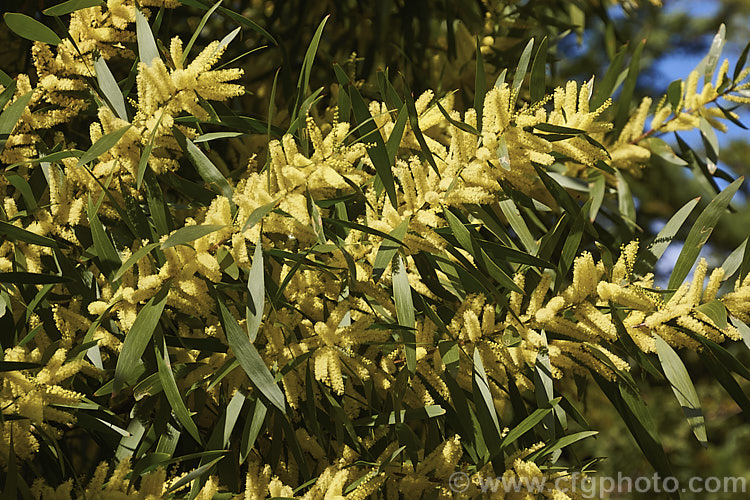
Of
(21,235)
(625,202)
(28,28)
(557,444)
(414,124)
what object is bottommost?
(557,444)

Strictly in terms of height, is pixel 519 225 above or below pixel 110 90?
below

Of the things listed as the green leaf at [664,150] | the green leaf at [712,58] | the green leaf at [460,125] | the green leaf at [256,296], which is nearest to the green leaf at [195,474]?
the green leaf at [256,296]

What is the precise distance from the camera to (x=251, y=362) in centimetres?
75

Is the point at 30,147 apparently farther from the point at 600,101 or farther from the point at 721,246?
the point at 721,246

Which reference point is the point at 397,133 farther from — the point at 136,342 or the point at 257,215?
the point at 136,342

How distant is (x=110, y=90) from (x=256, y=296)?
39cm

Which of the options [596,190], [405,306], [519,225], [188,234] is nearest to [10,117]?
[188,234]

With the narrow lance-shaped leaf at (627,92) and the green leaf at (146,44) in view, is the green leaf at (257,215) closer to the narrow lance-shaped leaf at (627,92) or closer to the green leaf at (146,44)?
the green leaf at (146,44)

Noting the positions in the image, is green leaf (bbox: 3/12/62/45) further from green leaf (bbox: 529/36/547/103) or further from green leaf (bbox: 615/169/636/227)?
green leaf (bbox: 615/169/636/227)

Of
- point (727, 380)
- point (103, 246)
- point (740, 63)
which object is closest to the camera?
point (103, 246)

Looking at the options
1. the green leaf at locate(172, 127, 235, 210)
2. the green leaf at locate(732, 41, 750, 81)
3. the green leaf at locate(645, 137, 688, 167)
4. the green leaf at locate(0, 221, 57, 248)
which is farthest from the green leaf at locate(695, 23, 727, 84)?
the green leaf at locate(0, 221, 57, 248)

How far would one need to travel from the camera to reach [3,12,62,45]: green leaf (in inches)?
33.9

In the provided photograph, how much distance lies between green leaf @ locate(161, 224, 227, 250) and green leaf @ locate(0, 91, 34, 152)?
10.7 inches

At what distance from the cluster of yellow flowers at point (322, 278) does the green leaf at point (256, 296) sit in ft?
0.11
